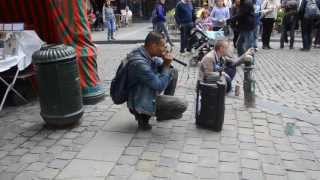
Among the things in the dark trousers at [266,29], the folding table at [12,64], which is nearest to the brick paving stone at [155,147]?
the folding table at [12,64]

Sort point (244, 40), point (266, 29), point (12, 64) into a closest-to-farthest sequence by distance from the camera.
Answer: point (12, 64) < point (244, 40) < point (266, 29)

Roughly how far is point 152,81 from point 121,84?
462 mm

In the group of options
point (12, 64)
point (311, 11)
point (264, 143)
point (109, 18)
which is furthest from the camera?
point (109, 18)

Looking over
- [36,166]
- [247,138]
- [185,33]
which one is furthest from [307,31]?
[36,166]

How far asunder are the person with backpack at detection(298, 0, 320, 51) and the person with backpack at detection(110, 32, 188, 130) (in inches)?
358

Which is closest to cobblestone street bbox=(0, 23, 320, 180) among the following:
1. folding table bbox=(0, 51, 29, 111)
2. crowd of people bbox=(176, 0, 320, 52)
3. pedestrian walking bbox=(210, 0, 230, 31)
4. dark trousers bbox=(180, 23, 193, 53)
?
folding table bbox=(0, 51, 29, 111)

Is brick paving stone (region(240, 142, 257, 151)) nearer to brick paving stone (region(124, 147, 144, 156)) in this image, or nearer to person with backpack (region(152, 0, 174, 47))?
brick paving stone (region(124, 147, 144, 156))

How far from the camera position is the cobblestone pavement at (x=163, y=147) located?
464 centimetres

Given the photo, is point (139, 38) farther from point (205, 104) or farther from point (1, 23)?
point (205, 104)

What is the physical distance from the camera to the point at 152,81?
5223mm

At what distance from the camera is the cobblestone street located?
4.64m

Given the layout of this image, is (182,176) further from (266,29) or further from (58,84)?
(266,29)

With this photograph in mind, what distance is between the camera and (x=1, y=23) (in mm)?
7289

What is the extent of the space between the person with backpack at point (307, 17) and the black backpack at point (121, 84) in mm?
9533
